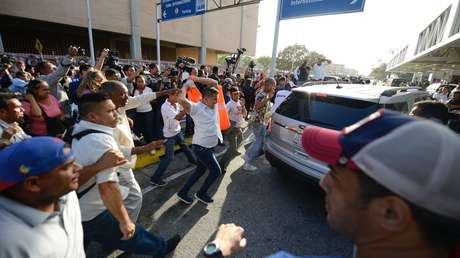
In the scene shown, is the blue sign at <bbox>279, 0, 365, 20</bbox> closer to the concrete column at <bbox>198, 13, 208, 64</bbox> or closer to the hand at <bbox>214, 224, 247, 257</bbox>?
the hand at <bbox>214, 224, 247, 257</bbox>

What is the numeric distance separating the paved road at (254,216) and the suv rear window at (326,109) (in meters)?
1.21

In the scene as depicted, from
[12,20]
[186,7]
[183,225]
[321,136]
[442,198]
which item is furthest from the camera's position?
[12,20]

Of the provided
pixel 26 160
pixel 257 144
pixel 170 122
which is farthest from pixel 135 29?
pixel 26 160

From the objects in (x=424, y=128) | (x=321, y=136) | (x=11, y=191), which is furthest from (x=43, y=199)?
(x=424, y=128)

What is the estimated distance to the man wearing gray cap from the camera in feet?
1.97

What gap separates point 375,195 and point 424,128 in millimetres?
228

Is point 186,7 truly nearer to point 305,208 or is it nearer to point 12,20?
point 305,208

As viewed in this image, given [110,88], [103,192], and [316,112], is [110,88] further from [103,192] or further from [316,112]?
[316,112]

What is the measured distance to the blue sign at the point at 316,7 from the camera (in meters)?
5.56

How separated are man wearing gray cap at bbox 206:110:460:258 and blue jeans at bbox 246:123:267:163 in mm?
3716

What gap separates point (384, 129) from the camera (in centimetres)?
68

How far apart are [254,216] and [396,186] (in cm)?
274

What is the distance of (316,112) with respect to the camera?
3379mm

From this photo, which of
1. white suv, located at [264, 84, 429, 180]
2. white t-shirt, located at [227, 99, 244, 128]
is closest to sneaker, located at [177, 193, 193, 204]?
white suv, located at [264, 84, 429, 180]
